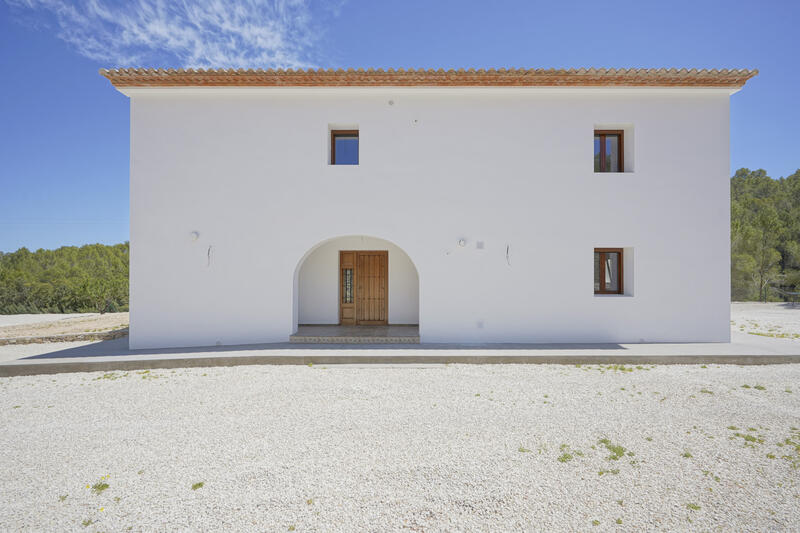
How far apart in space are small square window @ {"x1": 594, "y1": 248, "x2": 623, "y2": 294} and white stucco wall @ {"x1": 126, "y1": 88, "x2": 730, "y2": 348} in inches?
18.1

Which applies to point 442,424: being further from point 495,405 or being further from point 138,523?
point 138,523

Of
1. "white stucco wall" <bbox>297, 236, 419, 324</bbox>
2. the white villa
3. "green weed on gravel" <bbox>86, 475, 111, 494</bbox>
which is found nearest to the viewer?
"green weed on gravel" <bbox>86, 475, 111, 494</bbox>

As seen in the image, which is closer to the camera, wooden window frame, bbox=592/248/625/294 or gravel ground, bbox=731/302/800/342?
wooden window frame, bbox=592/248/625/294

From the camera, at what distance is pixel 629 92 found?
884 centimetres

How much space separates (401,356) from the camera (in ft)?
25.1

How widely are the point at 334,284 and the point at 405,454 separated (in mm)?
7753

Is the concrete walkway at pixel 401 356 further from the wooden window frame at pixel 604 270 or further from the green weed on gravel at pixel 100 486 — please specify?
the green weed on gravel at pixel 100 486

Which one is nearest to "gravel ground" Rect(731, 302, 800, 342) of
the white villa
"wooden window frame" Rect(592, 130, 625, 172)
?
the white villa

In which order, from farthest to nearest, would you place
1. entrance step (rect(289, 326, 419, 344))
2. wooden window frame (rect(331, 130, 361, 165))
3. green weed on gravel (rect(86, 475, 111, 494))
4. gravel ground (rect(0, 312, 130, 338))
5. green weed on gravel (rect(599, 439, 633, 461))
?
gravel ground (rect(0, 312, 130, 338)) < wooden window frame (rect(331, 130, 361, 165)) < entrance step (rect(289, 326, 419, 344)) < green weed on gravel (rect(599, 439, 633, 461)) < green weed on gravel (rect(86, 475, 111, 494))

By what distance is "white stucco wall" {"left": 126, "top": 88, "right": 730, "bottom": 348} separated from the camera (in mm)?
8891

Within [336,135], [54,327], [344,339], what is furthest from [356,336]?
[54,327]

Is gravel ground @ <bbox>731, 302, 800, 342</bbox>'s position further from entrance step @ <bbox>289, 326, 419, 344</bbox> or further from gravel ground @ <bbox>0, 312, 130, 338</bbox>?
gravel ground @ <bbox>0, 312, 130, 338</bbox>

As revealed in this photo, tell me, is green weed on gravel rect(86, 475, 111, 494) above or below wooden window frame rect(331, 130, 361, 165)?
below

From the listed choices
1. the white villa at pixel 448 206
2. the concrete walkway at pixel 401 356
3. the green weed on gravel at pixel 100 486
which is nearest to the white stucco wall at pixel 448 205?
the white villa at pixel 448 206
